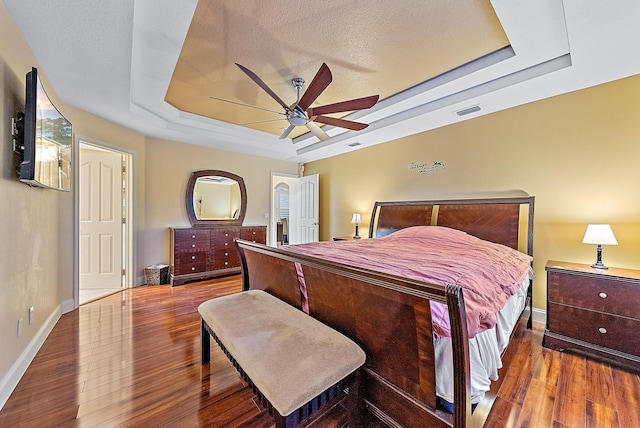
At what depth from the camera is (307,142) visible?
490 centimetres

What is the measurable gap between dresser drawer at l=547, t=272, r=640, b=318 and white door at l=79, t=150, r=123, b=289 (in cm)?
561

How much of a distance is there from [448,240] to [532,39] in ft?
6.67

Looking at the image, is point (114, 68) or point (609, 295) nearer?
point (609, 295)

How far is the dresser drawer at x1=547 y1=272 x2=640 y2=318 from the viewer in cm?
199

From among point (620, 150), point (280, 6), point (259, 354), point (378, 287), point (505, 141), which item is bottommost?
point (259, 354)

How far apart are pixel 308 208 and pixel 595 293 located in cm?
456

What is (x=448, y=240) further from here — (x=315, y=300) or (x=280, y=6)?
(x=280, y=6)

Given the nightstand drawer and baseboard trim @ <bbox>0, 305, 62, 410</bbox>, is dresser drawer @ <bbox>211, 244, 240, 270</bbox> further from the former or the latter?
the nightstand drawer

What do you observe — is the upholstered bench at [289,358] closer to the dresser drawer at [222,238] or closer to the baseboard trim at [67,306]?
the baseboard trim at [67,306]

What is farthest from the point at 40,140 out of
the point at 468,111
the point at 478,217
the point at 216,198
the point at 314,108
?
Result: the point at 478,217

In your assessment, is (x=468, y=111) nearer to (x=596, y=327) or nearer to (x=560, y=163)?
(x=560, y=163)

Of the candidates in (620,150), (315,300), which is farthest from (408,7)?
(620,150)

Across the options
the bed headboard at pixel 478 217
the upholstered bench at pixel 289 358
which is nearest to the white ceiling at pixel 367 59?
the bed headboard at pixel 478 217

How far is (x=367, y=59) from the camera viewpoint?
2520 millimetres
